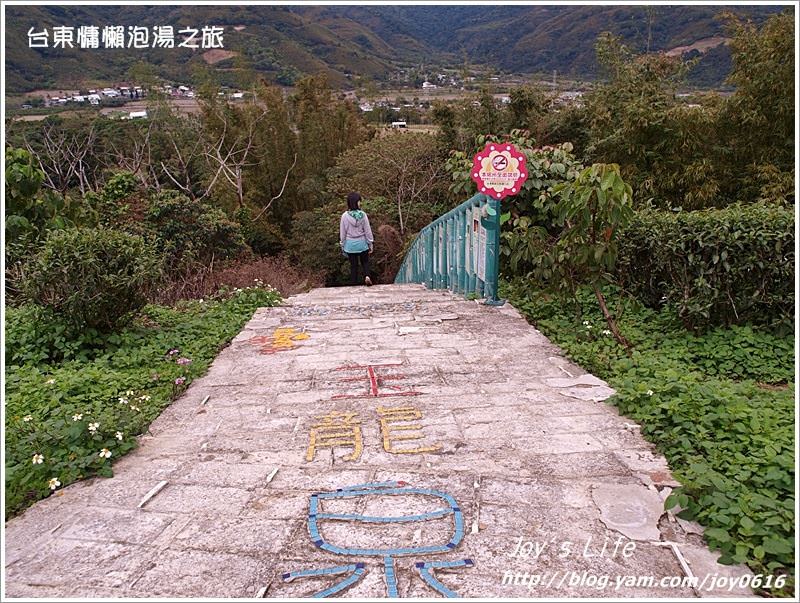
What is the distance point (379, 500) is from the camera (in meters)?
2.62

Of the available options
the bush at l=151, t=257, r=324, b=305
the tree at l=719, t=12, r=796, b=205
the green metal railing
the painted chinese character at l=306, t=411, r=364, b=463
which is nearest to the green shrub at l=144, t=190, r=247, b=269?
the bush at l=151, t=257, r=324, b=305

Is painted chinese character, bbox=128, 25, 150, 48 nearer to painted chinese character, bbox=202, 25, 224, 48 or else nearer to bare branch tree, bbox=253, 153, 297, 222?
painted chinese character, bbox=202, 25, 224, 48

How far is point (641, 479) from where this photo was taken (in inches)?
108

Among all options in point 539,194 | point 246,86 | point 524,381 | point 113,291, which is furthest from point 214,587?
point 246,86

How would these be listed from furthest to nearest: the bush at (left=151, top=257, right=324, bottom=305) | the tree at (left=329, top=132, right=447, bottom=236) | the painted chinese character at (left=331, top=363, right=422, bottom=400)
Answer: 1. the tree at (left=329, top=132, right=447, bottom=236)
2. the bush at (left=151, top=257, right=324, bottom=305)
3. the painted chinese character at (left=331, top=363, right=422, bottom=400)

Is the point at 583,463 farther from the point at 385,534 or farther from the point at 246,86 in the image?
the point at 246,86

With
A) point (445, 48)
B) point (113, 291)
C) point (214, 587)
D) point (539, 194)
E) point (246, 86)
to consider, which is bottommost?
point (214, 587)

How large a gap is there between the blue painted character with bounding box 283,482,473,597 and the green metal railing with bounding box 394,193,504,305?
3522mm

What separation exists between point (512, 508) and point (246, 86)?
24.8 meters

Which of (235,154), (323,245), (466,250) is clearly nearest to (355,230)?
(466,250)

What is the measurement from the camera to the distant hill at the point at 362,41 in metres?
16.0

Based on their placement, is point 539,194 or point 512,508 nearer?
point 512,508

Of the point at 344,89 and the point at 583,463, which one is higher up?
the point at 344,89

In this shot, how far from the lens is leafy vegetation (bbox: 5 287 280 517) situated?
2.94 metres
